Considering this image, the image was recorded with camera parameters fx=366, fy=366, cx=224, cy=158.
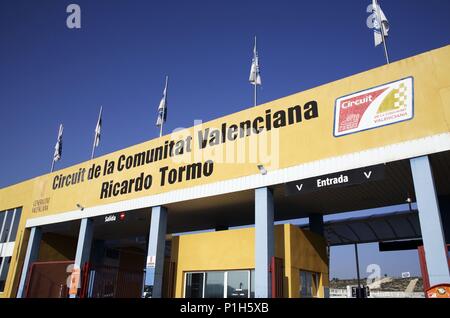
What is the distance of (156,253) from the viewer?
16062 millimetres

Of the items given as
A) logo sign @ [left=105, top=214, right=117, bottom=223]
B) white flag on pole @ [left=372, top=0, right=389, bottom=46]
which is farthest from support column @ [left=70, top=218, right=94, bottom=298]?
white flag on pole @ [left=372, top=0, right=389, bottom=46]

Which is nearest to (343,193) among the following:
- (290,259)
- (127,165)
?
(290,259)

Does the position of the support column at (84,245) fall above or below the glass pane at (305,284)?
above

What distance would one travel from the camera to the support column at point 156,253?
51.2 feet

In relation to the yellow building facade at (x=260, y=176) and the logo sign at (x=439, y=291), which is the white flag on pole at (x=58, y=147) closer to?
the yellow building facade at (x=260, y=176)

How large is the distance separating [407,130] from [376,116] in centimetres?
109

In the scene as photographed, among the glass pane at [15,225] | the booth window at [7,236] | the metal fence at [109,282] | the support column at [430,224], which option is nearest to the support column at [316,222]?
the support column at [430,224]

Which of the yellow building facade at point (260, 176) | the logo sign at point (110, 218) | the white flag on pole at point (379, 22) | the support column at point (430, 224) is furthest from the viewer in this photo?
the logo sign at point (110, 218)

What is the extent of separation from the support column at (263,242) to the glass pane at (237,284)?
1794 mm

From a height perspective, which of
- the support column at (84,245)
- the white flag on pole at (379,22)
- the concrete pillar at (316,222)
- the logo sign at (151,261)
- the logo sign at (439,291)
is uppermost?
the white flag on pole at (379,22)

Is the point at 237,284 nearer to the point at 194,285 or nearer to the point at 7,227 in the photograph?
the point at 194,285

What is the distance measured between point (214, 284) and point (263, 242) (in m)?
3.70

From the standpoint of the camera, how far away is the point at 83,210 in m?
20.5
